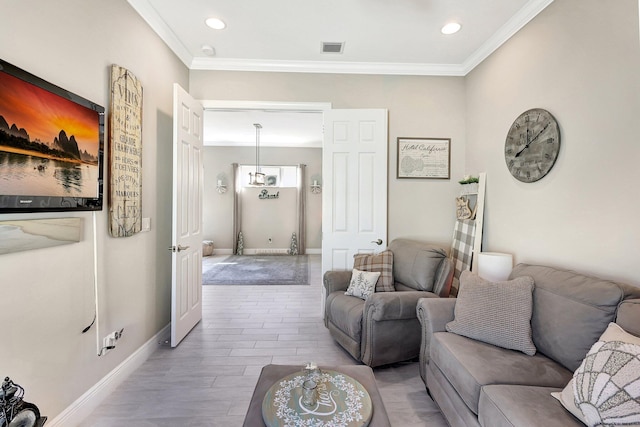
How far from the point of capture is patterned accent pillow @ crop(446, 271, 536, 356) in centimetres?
161

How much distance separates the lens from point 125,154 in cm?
207

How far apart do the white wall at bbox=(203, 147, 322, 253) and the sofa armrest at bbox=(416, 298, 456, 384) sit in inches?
221

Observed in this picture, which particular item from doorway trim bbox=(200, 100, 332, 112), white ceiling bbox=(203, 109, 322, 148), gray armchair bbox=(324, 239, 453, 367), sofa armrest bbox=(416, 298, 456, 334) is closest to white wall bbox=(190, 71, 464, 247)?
doorway trim bbox=(200, 100, 332, 112)

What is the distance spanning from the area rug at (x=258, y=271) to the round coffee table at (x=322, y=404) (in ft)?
11.2

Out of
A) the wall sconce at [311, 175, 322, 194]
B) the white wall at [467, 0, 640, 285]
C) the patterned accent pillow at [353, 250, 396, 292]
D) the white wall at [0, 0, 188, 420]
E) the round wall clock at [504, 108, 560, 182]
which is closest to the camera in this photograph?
the white wall at [0, 0, 188, 420]

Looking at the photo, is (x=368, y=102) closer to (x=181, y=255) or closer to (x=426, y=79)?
(x=426, y=79)

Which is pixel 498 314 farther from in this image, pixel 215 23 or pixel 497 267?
pixel 215 23

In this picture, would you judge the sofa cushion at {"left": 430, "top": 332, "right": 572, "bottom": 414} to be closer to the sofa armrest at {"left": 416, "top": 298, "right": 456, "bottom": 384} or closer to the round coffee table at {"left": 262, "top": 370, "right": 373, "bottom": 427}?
the sofa armrest at {"left": 416, "top": 298, "right": 456, "bottom": 384}

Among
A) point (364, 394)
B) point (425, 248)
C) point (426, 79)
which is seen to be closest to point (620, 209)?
point (425, 248)

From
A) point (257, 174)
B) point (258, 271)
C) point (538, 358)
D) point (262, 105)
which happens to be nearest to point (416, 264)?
point (538, 358)

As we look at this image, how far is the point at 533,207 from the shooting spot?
2.24m

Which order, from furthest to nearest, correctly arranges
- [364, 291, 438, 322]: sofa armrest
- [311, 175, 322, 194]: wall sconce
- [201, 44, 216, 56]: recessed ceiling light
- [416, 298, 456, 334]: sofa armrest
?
[311, 175, 322, 194]: wall sconce
[201, 44, 216, 56]: recessed ceiling light
[364, 291, 438, 322]: sofa armrest
[416, 298, 456, 334]: sofa armrest

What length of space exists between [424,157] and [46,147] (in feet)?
10.4

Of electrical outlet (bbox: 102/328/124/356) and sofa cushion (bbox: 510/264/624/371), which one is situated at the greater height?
sofa cushion (bbox: 510/264/624/371)
